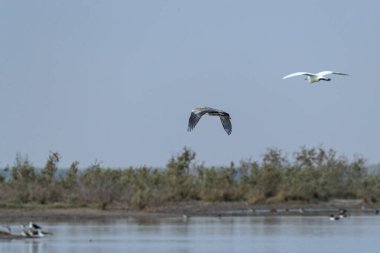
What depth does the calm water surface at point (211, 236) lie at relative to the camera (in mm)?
37375

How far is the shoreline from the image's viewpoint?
50.6m

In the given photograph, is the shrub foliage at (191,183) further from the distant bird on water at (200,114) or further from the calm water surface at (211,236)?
the distant bird on water at (200,114)

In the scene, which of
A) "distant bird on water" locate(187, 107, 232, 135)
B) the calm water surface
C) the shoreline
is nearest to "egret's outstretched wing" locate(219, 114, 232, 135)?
"distant bird on water" locate(187, 107, 232, 135)

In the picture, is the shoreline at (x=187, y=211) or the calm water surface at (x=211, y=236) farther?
the shoreline at (x=187, y=211)

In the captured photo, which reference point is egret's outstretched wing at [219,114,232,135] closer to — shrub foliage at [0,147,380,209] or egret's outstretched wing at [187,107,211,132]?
egret's outstretched wing at [187,107,211,132]

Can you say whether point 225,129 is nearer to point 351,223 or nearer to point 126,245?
point 126,245

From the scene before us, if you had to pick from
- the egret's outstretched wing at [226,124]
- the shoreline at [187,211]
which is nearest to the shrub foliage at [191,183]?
the shoreline at [187,211]

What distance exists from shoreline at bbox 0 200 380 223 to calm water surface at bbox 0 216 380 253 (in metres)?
1.64

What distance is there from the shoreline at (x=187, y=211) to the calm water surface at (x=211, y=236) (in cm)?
164

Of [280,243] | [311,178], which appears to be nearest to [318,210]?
[311,178]

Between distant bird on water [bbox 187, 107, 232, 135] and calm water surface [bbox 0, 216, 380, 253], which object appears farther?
calm water surface [bbox 0, 216, 380, 253]

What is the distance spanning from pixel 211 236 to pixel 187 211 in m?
14.1

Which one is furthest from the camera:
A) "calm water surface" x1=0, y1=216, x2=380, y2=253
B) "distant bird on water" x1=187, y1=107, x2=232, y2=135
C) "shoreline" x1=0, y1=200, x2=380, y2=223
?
"shoreline" x1=0, y1=200, x2=380, y2=223

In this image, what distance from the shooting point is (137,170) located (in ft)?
213
